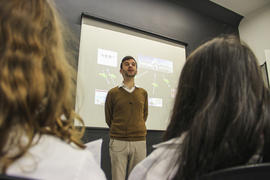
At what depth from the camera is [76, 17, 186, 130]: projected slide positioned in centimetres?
257

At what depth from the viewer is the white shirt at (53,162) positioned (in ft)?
1.24

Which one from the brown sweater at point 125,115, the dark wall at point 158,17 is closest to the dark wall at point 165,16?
the dark wall at point 158,17

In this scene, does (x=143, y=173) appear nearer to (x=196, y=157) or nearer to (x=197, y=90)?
(x=196, y=157)

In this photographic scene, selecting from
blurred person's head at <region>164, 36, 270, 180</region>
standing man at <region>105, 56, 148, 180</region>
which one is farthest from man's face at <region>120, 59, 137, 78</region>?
blurred person's head at <region>164, 36, 270, 180</region>

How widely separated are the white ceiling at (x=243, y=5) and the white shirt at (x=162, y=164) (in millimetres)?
3667

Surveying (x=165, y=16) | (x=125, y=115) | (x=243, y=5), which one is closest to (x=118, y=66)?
(x=125, y=115)

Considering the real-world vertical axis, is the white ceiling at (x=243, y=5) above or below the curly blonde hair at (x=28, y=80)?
above

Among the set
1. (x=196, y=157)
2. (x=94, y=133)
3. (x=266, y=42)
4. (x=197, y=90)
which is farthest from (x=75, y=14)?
(x=266, y=42)

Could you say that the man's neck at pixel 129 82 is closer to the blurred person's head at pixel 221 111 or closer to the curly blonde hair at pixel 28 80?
the blurred person's head at pixel 221 111

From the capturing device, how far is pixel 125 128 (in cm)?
212

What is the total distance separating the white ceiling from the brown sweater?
258 centimetres

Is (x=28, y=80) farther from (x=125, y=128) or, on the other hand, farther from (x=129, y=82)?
(x=129, y=82)

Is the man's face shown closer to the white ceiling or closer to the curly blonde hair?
the curly blonde hair

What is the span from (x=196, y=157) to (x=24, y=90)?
445 mm
